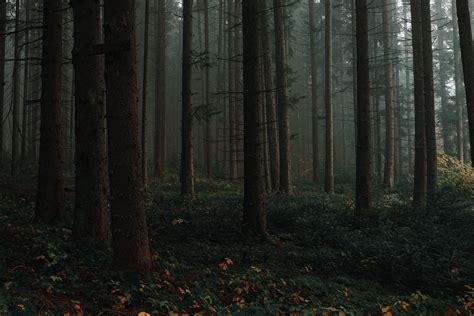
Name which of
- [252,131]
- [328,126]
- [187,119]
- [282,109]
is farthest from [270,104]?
[252,131]

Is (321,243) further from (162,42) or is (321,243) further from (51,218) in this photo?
(162,42)

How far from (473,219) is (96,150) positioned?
9.02 m

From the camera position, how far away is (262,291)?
6.04 meters

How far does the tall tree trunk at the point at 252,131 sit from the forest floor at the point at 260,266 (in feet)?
1.69

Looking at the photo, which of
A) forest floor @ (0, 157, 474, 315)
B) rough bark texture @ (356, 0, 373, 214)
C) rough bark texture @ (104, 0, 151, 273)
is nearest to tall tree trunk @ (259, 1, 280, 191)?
rough bark texture @ (356, 0, 373, 214)

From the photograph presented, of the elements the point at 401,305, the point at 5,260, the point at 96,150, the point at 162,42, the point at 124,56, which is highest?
the point at 162,42

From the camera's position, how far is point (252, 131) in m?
9.05

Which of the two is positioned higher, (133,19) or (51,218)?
(133,19)

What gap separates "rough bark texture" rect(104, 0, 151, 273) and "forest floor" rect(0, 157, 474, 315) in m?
0.41

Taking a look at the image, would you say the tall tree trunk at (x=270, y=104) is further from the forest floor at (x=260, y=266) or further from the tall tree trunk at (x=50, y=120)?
the tall tree trunk at (x=50, y=120)

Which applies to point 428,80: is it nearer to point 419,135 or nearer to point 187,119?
point 419,135

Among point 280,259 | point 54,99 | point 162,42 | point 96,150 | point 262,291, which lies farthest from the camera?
point 162,42

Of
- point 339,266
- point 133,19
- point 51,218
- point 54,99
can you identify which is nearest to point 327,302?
point 339,266

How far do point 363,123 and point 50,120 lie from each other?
769cm
